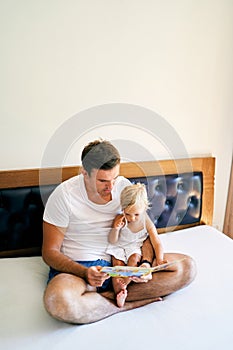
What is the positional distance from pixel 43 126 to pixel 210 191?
1.10 metres

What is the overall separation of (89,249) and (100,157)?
1.42 feet

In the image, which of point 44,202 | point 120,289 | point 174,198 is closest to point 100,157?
point 44,202

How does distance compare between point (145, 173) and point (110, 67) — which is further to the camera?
point (145, 173)

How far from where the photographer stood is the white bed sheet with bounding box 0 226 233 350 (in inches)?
44.2

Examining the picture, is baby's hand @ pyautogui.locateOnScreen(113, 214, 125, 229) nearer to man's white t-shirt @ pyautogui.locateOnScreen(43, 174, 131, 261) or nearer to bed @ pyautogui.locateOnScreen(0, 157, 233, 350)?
man's white t-shirt @ pyautogui.locateOnScreen(43, 174, 131, 261)

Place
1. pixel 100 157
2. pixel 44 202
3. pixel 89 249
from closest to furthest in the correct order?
pixel 100 157
pixel 89 249
pixel 44 202

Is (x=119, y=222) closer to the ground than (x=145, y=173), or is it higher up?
closer to the ground

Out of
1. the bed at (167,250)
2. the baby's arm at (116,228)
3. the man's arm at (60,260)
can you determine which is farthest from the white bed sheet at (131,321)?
the baby's arm at (116,228)

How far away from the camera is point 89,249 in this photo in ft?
4.86

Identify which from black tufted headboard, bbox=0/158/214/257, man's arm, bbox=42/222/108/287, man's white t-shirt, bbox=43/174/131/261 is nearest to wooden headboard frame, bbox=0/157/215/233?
black tufted headboard, bbox=0/158/214/257

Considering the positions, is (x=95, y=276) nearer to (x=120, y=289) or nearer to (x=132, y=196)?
(x=120, y=289)

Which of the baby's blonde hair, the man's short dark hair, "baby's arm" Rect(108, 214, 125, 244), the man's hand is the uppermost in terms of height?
the man's short dark hair

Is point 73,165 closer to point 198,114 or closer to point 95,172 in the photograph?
point 95,172

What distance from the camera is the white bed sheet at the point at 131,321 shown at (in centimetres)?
112
